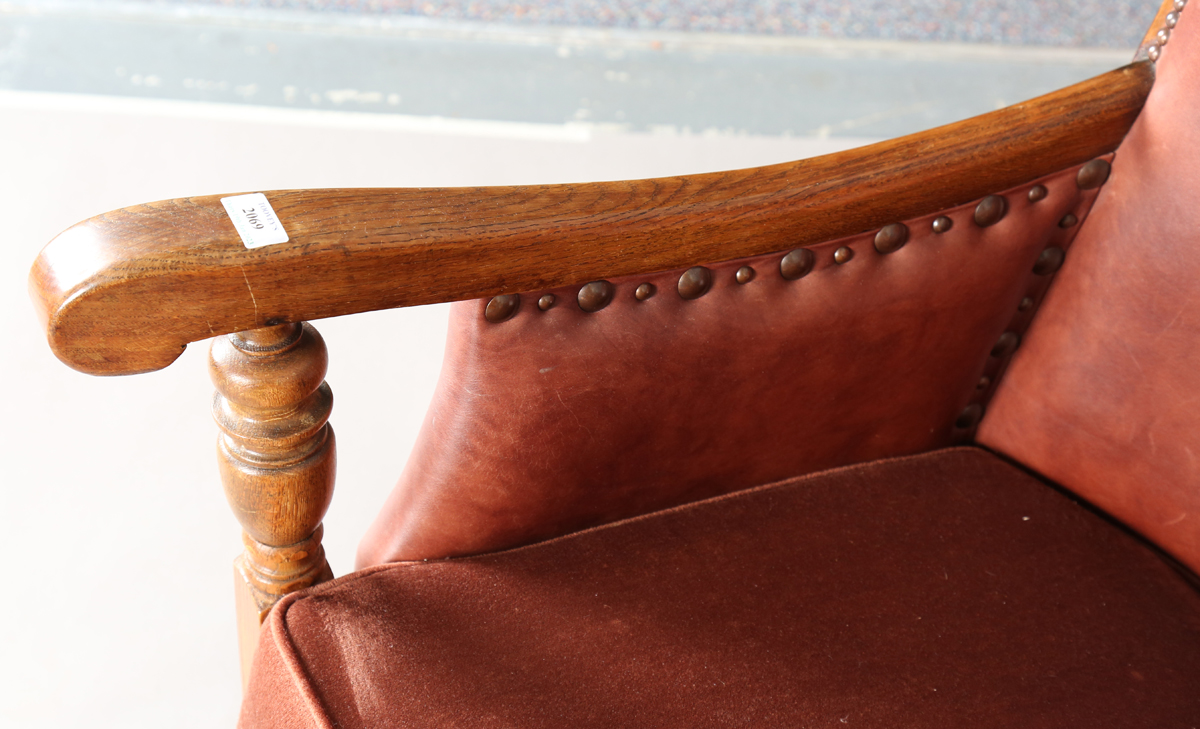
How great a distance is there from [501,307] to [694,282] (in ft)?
0.39

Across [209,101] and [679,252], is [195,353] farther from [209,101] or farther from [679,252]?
[679,252]

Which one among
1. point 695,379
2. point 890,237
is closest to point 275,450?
point 695,379

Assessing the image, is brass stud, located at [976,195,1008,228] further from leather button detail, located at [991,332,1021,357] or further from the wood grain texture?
leather button detail, located at [991,332,1021,357]

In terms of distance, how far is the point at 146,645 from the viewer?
1.07 meters

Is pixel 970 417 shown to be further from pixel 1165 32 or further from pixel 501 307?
pixel 501 307

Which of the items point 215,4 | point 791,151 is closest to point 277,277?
point 791,151

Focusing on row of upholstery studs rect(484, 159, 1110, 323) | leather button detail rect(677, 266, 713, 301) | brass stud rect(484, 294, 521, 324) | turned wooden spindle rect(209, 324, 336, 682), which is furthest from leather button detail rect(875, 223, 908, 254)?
turned wooden spindle rect(209, 324, 336, 682)

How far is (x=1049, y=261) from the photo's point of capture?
0.74 metres

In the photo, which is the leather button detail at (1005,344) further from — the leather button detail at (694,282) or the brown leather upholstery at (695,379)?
the leather button detail at (694,282)

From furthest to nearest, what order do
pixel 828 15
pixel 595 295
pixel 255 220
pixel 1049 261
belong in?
1. pixel 828 15
2. pixel 1049 261
3. pixel 595 295
4. pixel 255 220

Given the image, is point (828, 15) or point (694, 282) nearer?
point (694, 282)

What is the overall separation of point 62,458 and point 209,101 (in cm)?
103

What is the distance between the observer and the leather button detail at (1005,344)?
30.5 inches

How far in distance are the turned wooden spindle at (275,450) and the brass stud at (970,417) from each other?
47 cm
